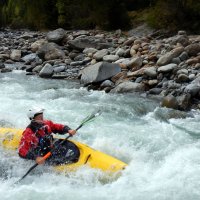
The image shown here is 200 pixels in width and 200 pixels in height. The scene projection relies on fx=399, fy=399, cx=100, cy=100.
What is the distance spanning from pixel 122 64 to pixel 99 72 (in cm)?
136

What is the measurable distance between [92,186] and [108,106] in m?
4.30

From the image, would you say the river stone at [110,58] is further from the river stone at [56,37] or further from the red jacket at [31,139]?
the red jacket at [31,139]

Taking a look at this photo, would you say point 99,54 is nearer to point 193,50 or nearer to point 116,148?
point 193,50

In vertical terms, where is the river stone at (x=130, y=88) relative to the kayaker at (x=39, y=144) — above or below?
below

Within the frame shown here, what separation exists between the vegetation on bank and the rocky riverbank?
5.31 ft

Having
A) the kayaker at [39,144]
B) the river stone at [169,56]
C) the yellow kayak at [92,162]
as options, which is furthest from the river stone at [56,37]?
the kayaker at [39,144]

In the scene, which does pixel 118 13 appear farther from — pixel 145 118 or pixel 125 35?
pixel 145 118

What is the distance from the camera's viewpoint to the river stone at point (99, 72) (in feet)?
39.6

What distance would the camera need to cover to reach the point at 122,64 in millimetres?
13141

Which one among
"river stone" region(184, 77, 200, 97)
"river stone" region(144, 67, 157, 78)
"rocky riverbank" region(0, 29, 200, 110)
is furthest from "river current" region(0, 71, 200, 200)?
"river stone" region(144, 67, 157, 78)

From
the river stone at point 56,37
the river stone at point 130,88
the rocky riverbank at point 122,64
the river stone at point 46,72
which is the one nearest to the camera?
the rocky riverbank at point 122,64

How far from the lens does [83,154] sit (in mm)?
6172

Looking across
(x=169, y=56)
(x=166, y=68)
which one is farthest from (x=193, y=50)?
(x=166, y=68)

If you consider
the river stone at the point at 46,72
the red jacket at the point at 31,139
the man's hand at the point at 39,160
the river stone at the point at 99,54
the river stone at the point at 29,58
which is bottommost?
the river stone at the point at 29,58
